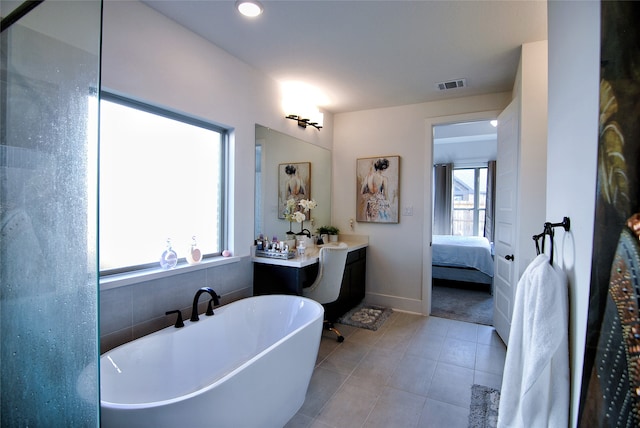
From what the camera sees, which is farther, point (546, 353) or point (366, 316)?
point (366, 316)

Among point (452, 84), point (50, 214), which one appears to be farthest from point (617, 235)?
point (452, 84)

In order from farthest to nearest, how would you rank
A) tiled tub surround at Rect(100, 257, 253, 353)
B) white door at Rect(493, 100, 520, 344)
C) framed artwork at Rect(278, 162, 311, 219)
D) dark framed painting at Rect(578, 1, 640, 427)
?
framed artwork at Rect(278, 162, 311, 219) < white door at Rect(493, 100, 520, 344) < tiled tub surround at Rect(100, 257, 253, 353) < dark framed painting at Rect(578, 1, 640, 427)

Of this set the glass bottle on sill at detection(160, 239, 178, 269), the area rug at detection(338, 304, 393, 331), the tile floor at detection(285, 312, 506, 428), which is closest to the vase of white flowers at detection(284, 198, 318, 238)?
the area rug at detection(338, 304, 393, 331)

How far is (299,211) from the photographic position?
358cm

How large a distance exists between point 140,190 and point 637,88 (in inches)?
91.1

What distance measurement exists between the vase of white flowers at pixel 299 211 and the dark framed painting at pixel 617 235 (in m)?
2.91

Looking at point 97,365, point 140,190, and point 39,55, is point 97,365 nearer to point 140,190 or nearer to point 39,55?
point 39,55

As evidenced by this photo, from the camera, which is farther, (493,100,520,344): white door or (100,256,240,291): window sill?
(493,100,520,344): white door

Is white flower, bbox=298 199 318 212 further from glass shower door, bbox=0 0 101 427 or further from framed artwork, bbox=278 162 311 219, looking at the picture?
glass shower door, bbox=0 0 101 427

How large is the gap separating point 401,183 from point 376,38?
1933 millimetres

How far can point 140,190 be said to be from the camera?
81.4 inches

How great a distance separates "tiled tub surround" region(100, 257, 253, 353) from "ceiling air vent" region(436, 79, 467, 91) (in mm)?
2666

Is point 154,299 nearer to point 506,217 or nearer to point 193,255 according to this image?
point 193,255

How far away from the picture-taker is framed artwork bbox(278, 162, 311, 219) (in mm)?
3352
